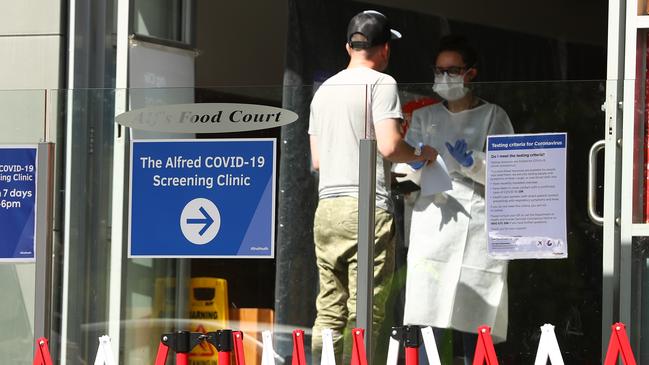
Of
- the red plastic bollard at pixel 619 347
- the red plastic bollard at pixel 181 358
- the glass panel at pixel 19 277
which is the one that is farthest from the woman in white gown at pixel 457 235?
the glass panel at pixel 19 277

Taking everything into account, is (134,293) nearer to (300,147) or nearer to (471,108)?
(300,147)

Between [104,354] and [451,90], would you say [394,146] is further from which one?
[104,354]

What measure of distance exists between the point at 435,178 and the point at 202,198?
1.05 metres

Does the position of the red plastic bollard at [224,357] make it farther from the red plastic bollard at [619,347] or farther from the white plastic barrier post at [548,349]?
the red plastic bollard at [619,347]

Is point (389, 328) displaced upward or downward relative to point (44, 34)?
downward

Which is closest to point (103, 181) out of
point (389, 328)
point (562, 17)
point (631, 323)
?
point (389, 328)

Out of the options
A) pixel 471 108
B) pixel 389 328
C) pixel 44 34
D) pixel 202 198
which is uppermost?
pixel 44 34

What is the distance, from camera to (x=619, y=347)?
206 inches

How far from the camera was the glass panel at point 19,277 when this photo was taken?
5910 mm

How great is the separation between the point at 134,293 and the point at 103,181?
21.3 inches

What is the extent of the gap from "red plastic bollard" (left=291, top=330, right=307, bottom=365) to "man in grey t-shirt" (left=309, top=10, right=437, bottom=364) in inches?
2.6

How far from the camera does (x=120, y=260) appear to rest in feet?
19.5

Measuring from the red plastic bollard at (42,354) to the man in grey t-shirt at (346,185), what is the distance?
1218mm

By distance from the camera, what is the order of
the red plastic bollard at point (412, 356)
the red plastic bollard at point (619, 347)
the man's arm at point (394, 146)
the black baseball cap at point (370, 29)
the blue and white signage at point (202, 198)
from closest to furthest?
1. the red plastic bollard at point (619, 347)
2. the red plastic bollard at point (412, 356)
3. the man's arm at point (394, 146)
4. the blue and white signage at point (202, 198)
5. the black baseball cap at point (370, 29)
